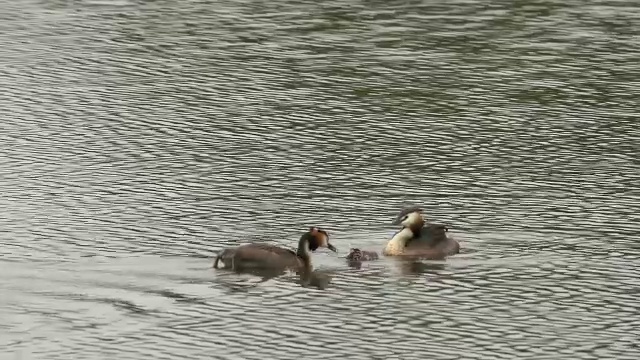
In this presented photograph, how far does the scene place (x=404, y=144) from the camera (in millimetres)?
24812

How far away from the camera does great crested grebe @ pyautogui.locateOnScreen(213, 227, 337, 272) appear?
59.6 feet

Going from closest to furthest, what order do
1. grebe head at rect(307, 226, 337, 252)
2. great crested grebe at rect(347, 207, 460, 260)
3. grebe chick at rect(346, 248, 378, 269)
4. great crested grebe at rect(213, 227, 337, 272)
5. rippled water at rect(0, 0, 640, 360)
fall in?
rippled water at rect(0, 0, 640, 360), great crested grebe at rect(213, 227, 337, 272), grebe head at rect(307, 226, 337, 252), grebe chick at rect(346, 248, 378, 269), great crested grebe at rect(347, 207, 460, 260)

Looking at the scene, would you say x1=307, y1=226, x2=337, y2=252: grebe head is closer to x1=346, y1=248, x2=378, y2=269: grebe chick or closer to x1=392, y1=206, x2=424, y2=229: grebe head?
x1=346, y1=248, x2=378, y2=269: grebe chick

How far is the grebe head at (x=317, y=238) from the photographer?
18516mm

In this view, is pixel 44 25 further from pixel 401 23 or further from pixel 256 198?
pixel 256 198

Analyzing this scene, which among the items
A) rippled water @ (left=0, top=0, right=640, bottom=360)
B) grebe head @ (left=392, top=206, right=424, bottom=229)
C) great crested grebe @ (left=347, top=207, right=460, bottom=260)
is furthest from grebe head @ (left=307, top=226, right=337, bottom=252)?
grebe head @ (left=392, top=206, right=424, bottom=229)

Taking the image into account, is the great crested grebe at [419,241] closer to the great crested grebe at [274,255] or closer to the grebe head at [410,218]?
the grebe head at [410,218]

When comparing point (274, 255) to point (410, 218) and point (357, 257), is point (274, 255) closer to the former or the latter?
point (357, 257)

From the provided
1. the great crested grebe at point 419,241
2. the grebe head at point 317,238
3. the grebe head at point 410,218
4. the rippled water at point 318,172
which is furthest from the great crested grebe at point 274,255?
the grebe head at point 410,218

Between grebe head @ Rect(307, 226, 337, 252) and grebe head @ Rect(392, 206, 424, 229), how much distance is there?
1.17 metres

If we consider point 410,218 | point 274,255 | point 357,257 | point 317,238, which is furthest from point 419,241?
point 274,255

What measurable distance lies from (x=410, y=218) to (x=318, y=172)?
3607 mm

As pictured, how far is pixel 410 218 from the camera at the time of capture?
768 inches

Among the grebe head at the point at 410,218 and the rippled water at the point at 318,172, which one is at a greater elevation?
the grebe head at the point at 410,218
